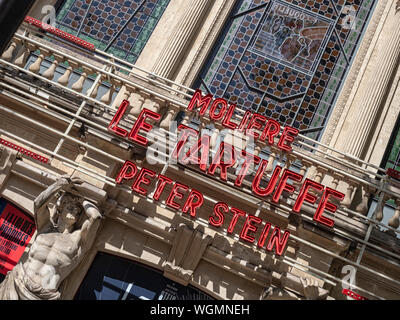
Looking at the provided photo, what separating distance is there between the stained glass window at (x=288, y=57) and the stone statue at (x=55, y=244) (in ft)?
16.6

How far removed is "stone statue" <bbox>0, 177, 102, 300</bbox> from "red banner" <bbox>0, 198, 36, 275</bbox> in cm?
80

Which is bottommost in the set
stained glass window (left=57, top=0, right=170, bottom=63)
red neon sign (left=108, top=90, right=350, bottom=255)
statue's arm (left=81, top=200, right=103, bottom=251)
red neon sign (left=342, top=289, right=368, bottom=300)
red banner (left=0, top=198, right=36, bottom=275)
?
red banner (left=0, top=198, right=36, bottom=275)

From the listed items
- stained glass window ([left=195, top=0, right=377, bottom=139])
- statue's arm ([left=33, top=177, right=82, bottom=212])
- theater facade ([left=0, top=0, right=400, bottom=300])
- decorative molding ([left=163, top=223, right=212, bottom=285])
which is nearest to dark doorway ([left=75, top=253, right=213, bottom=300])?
theater facade ([left=0, top=0, right=400, bottom=300])

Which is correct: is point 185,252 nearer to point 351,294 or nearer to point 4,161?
point 351,294

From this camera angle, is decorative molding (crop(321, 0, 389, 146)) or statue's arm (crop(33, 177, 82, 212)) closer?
statue's arm (crop(33, 177, 82, 212))

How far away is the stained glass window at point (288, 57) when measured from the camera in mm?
13602

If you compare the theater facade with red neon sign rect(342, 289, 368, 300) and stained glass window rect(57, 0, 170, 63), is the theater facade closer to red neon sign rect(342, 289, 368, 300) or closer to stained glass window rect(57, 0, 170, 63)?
red neon sign rect(342, 289, 368, 300)

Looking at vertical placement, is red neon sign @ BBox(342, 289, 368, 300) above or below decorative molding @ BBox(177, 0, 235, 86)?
below

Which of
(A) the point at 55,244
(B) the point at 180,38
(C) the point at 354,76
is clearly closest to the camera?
(A) the point at 55,244

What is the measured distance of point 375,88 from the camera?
12.9 meters

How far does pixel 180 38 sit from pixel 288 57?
3022 millimetres


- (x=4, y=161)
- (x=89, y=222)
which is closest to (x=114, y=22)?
(x=4, y=161)

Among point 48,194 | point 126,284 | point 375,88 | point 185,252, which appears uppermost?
point 375,88

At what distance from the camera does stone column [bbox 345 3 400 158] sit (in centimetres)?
1242
